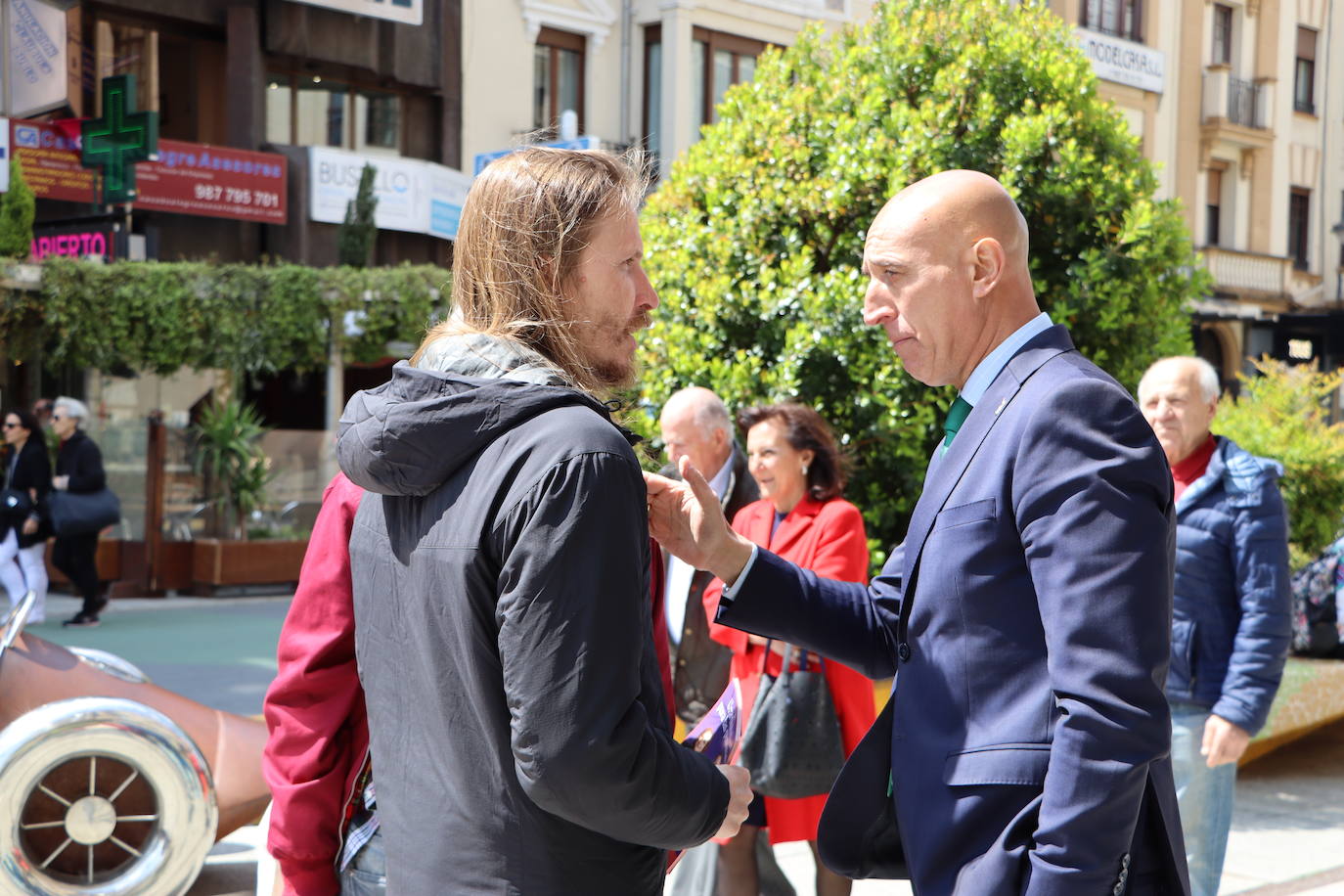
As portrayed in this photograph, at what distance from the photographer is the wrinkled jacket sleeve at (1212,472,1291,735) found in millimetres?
3877

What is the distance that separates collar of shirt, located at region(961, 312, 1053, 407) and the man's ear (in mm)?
90

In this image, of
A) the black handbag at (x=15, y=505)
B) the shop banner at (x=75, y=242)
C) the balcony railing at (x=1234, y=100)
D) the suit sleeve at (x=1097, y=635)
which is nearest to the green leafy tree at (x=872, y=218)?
the suit sleeve at (x=1097, y=635)

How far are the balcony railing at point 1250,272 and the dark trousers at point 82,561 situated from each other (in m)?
24.1

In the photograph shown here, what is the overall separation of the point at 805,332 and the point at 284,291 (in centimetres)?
1042

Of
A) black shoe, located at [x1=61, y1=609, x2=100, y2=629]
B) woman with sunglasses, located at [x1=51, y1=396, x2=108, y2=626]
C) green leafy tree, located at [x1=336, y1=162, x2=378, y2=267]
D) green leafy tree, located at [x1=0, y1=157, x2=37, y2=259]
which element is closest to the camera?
woman with sunglasses, located at [x1=51, y1=396, x2=108, y2=626]

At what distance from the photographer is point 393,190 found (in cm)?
1964

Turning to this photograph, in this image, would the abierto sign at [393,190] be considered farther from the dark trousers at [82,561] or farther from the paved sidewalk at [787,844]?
the dark trousers at [82,561]

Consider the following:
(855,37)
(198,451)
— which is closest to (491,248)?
(855,37)

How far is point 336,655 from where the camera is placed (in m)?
2.37

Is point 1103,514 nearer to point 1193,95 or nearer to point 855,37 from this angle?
point 855,37

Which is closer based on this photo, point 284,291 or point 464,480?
point 464,480

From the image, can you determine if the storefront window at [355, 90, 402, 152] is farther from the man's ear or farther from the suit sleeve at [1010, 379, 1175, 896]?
the suit sleeve at [1010, 379, 1175, 896]

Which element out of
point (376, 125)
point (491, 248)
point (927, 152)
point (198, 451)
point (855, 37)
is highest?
point (376, 125)

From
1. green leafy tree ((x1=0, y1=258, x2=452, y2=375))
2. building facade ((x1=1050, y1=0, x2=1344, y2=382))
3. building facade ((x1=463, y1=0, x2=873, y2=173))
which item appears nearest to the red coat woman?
green leafy tree ((x1=0, y1=258, x2=452, y2=375))
